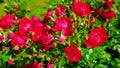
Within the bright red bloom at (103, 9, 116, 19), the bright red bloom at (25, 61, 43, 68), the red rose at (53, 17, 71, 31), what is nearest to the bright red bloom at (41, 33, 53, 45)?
the red rose at (53, 17, 71, 31)

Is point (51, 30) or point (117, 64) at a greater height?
point (51, 30)

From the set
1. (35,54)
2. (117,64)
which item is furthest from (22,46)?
(117,64)

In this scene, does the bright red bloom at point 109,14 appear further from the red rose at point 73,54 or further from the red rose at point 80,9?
the red rose at point 73,54

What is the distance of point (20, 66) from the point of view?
4.17m

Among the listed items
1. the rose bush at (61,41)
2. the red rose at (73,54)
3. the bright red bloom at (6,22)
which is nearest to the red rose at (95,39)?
the rose bush at (61,41)

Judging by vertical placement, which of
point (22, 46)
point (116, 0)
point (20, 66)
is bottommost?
point (20, 66)

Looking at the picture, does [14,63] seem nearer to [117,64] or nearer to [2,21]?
[2,21]

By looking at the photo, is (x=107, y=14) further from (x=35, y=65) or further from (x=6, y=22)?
(x=6, y=22)

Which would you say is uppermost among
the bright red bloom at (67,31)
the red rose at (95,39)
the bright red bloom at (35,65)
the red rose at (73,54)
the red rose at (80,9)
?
the red rose at (80,9)

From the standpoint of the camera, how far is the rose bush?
3695 millimetres

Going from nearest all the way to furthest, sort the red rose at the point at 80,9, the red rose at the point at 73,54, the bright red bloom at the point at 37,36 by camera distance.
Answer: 1. the red rose at the point at 73,54
2. the bright red bloom at the point at 37,36
3. the red rose at the point at 80,9

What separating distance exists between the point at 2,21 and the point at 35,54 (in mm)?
602

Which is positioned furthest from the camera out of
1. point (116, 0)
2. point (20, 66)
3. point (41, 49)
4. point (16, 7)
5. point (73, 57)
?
point (16, 7)

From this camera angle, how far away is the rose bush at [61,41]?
12.1 ft
